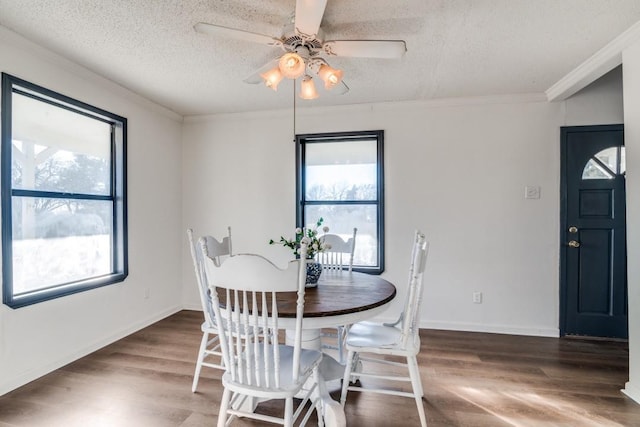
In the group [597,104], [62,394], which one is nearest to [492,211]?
[597,104]

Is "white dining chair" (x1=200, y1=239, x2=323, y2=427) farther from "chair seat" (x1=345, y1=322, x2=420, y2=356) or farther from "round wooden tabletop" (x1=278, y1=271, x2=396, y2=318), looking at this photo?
"chair seat" (x1=345, y1=322, x2=420, y2=356)

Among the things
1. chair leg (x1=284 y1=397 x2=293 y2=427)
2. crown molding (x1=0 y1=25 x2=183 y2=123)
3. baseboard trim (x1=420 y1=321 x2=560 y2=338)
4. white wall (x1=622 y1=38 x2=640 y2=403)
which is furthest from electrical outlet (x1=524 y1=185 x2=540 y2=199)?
crown molding (x1=0 y1=25 x2=183 y2=123)

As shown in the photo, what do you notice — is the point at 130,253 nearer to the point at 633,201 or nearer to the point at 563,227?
the point at 633,201

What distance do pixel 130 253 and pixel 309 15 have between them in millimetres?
2715

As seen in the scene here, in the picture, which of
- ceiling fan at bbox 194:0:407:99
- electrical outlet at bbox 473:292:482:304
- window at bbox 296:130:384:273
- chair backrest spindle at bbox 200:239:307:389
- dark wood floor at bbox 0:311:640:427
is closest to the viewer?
chair backrest spindle at bbox 200:239:307:389

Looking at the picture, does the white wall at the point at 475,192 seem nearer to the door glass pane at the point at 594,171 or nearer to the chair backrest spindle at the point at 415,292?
the door glass pane at the point at 594,171

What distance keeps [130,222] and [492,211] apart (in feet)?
11.6

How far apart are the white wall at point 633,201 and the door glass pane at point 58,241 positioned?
401cm

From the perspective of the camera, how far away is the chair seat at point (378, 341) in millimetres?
1738

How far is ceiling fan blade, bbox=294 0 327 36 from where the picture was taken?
1.42m

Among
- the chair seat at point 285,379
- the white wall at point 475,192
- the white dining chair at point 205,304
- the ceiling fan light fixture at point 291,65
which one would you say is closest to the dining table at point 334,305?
the chair seat at point 285,379

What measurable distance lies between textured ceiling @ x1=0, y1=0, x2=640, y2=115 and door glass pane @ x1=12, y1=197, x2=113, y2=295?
1.14 meters

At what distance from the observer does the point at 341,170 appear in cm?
351

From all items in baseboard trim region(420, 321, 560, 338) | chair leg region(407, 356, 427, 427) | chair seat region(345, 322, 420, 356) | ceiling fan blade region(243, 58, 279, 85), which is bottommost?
baseboard trim region(420, 321, 560, 338)
